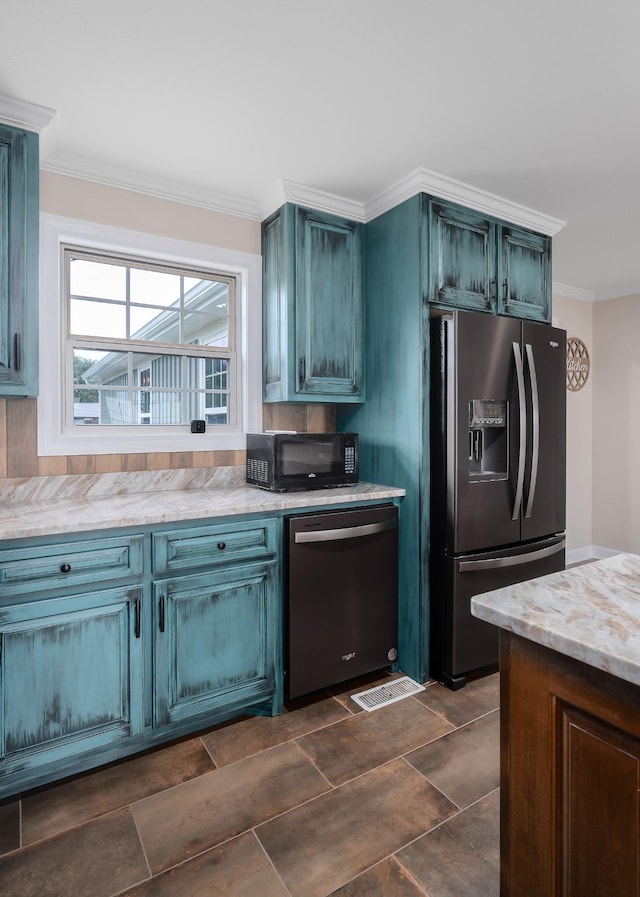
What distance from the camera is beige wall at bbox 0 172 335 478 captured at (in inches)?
94.7

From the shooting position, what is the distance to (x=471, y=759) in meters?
2.07

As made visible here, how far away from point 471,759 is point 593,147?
8.79 feet

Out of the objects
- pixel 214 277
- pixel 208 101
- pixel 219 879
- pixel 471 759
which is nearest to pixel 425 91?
pixel 208 101

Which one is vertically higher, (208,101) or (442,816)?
(208,101)

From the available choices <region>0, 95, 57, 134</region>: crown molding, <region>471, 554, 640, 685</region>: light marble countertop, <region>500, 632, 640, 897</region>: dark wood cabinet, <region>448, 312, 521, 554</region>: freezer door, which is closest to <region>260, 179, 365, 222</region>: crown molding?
<region>448, 312, 521, 554</region>: freezer door

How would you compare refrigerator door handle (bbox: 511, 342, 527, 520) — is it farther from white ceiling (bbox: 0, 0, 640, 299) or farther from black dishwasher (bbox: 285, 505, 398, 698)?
white ceiling (bbox: 0, 0, 640, 299)

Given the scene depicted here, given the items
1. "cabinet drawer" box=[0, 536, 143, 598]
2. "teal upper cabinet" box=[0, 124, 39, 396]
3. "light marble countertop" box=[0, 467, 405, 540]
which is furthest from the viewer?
"teal upper cabinet" box=[0, 124, 39, 396]

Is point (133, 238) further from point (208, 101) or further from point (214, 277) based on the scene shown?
point (208, 101)

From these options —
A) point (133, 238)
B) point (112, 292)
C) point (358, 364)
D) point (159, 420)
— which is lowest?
point (159, 420)

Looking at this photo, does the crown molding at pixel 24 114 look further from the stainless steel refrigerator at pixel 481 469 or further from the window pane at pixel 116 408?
the stainless steel refrigerator at pixel 481 469

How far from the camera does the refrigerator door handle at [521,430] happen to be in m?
2.76

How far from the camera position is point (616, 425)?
15.9 ft

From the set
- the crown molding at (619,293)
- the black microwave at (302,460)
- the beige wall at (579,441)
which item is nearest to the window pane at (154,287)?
the black microwave at (302,460)

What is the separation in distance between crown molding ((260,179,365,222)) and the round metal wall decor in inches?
108
